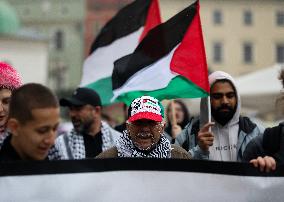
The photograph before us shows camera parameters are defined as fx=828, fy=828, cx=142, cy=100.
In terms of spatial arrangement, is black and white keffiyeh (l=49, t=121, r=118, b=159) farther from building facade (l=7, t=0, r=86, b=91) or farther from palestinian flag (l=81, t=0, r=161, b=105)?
building facade (l=7, t=0, r=86, b=91)

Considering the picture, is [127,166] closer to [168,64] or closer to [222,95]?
[222,95]

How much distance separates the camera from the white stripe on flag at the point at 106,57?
741 centimetres

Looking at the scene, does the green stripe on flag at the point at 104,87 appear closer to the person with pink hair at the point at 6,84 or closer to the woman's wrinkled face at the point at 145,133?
the person with pink hair at the point at 6,84

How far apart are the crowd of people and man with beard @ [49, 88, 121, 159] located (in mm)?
1471

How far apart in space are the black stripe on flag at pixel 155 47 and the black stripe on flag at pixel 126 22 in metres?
1.44

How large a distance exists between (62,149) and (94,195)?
255 cm

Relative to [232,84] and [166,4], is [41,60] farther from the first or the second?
[232,84]

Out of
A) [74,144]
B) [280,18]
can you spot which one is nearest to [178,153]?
[74,144]

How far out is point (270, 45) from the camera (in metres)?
79.0

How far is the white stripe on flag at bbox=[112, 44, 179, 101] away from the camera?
5.66m

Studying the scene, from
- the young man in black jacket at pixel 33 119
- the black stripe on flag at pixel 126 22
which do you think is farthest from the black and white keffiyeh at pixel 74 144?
the young man in black jacket at pixel 33 119

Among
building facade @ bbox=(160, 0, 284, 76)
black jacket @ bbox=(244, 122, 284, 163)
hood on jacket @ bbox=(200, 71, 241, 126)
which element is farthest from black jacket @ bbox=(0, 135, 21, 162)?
building facade @ bbox=(160, 0, 284, 76)

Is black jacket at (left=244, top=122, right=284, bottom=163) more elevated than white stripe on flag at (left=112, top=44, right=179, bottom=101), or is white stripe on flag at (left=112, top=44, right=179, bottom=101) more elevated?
white stripe on flag at (left=112, top=44, right=179, bottom=101)

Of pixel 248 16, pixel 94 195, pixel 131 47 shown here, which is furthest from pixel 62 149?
pixel 248 16
